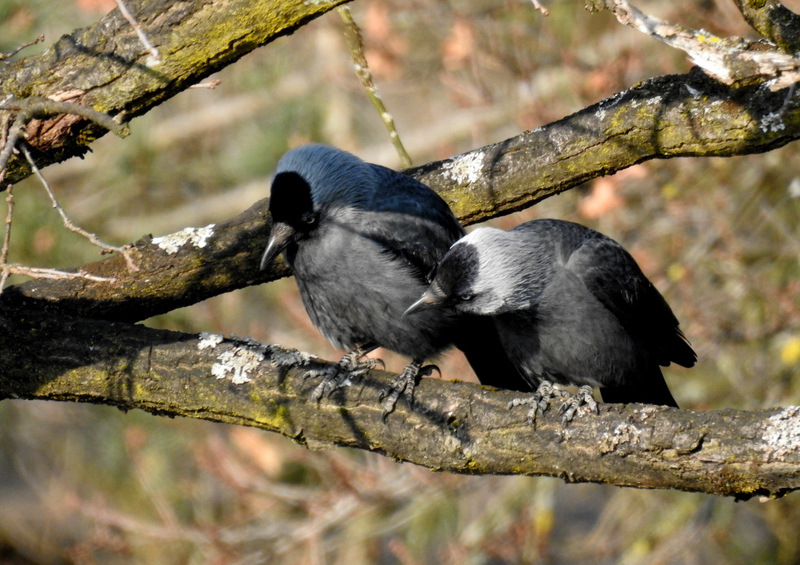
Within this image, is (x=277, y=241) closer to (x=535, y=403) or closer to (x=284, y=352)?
(x=284, y=352)

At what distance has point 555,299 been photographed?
12.8 ft

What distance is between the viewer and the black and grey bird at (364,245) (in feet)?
12.9

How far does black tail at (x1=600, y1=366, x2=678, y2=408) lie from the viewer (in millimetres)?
4152

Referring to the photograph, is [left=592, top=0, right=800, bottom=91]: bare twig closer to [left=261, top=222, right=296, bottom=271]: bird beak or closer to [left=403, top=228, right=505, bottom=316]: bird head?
[left=403, top=228, right=505, bottom=316]: bird head

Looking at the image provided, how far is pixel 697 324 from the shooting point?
6.05 meters

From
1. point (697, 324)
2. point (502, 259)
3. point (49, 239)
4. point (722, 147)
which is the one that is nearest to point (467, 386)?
point (502, 259)

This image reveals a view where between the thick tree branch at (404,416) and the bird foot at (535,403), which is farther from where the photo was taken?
the bird foot at (535,403)

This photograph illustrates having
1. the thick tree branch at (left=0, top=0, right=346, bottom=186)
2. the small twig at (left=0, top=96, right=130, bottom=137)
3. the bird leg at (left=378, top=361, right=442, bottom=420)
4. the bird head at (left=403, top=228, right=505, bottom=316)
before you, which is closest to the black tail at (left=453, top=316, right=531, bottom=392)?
the bird head at (left=403, top=228, right=505, bottom=316)

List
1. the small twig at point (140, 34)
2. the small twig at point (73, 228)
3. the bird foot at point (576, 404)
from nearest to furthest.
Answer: the small twig at point (140, 34) → the small twig at point (73, 228) → the bird foot at point (576, 404)

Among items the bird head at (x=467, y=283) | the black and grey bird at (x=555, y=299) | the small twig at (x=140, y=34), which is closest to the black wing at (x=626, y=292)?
the black and grey bird at (x=555, y=299)

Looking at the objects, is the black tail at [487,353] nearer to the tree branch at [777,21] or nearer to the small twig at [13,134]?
the tree branch at [777,21]

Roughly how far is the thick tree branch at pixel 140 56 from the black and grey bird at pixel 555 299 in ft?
4.21

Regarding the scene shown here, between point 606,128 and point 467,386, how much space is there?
3.76 feet

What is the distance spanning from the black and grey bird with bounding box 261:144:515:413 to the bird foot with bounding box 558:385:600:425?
692mm
